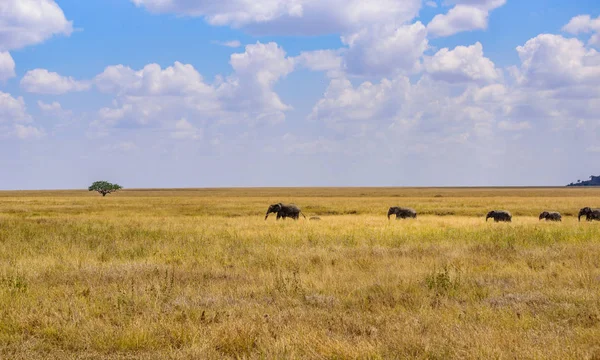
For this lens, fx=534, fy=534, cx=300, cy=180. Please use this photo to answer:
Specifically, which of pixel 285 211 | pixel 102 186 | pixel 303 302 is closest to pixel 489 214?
pixel 285 211

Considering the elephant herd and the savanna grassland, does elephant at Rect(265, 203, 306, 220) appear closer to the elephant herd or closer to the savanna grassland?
the elephant herd

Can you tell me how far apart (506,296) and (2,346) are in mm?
7867

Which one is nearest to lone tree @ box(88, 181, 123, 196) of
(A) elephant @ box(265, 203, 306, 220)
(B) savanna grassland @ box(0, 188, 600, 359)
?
(A) elephant @ box(265, 203, 306, 220)

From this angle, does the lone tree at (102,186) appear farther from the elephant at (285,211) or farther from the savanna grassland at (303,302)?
the savanna grassland at (303,302)

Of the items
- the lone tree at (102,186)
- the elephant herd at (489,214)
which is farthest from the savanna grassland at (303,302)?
the lone tree at (102,186)

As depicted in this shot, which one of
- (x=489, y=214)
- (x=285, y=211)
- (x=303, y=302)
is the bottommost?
(x=303, y=302)

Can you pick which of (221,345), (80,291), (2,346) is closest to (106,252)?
(80,291)

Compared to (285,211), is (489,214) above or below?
below

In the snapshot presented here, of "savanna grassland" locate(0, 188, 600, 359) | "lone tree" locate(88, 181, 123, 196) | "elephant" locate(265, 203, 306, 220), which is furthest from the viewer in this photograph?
"lone tree" locate(88, 181, 123, 196)

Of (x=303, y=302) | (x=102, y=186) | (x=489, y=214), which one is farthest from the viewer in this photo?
(x=102, y=186)

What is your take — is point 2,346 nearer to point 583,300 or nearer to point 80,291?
point 80,291

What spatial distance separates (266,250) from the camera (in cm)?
1622

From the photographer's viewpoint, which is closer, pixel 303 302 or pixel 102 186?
pixel 303 302

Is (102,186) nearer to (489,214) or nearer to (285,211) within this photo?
(285,211)
